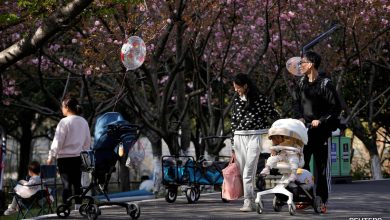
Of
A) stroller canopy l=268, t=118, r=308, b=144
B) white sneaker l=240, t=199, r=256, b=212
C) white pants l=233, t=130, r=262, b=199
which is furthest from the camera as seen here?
white sneaker l=240, t=199, r=256, b=212

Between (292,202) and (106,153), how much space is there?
94.1 inches

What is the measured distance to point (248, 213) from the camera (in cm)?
1236

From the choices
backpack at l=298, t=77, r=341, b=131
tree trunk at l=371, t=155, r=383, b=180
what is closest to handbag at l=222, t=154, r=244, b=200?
backpack at l=298, t=77, r=341, b=131

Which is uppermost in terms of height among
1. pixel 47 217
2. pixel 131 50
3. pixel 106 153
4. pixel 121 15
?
pixel 121 15

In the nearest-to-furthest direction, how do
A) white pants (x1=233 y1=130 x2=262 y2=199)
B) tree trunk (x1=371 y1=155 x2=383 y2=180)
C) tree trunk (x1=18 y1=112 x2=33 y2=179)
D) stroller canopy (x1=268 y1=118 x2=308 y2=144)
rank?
stroller canopy (x1=268 y1=118 x2=308 y2=144), white pants (x1=233 y1=130 x2=262 y2=199), tree trunk (x1=371 y1=155 x2=383 y2=180), tree trunk (x1=18 y1=112 x2=33 y2=179)

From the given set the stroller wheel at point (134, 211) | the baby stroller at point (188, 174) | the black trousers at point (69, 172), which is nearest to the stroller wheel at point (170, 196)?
the baby stroller at point (188, 174)

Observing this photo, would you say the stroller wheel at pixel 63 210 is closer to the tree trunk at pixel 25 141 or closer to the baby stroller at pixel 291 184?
the baby stroller at pixel 291 184

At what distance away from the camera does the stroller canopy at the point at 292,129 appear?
452 inches

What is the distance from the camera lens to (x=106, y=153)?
39.7 ft

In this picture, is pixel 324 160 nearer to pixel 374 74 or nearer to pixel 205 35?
pixel 205 35

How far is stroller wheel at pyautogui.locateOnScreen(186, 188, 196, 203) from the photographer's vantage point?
14570 millimetres

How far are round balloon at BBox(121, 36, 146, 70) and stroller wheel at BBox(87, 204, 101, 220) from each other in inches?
152

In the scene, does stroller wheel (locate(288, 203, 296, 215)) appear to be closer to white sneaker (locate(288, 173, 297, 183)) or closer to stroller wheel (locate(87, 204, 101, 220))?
white sneaker (locate(288, 173, 297, 183))

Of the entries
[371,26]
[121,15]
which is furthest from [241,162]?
[371,26]
